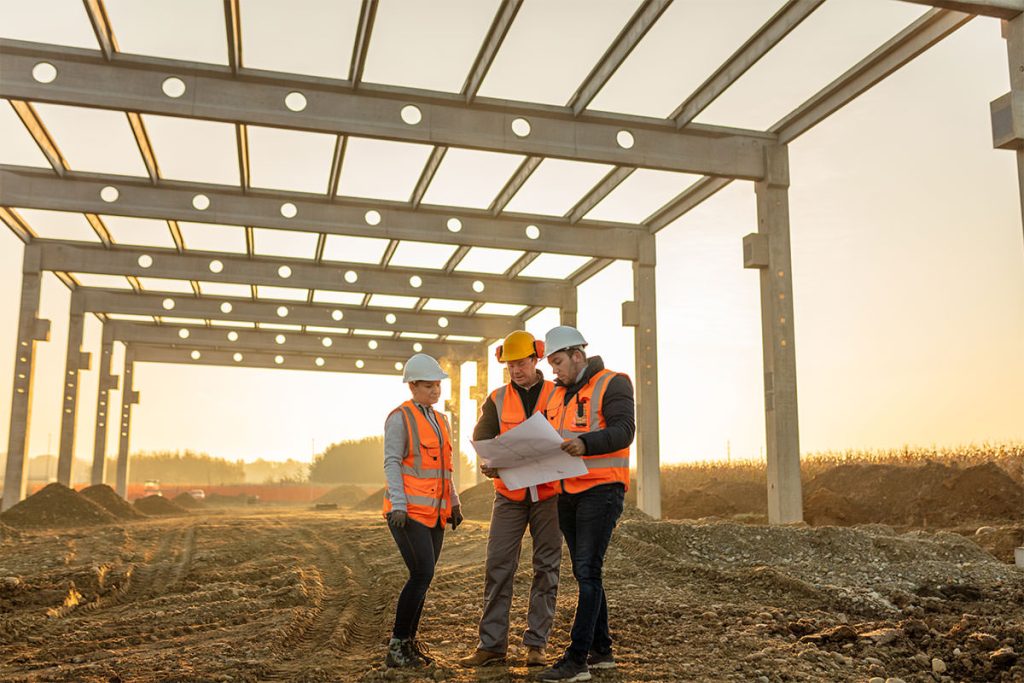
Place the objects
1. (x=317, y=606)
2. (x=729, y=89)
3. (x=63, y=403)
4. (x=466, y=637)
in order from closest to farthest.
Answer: (x=466, y=637)
(x=317, y=606)
(x=729, y=89)
(x=63, y=403)

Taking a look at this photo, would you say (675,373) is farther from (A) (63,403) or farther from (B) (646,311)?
(A) (63,403)

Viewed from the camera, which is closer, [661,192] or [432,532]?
[432,532]

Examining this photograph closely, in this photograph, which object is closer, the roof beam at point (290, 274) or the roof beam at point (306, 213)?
the roof beam at point (306, 213)

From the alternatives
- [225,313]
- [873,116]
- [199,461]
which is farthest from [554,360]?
[199,461]

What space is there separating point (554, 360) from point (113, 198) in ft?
44.6

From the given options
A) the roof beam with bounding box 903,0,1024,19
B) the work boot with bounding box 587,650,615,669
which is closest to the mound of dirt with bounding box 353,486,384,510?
the roof beam with bounding box 903,0,1024,19

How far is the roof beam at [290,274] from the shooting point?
20.8m

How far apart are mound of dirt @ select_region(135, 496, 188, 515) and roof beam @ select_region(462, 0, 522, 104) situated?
883 inches

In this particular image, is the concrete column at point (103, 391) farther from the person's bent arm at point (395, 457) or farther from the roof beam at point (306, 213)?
the person's bent arm at point (395, 457)

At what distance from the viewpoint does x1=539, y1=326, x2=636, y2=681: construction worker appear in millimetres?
5023

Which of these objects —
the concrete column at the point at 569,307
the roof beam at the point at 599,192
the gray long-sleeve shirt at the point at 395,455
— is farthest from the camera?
the concrete column at the point at 569,307

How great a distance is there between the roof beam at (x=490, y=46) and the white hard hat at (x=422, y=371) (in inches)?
239

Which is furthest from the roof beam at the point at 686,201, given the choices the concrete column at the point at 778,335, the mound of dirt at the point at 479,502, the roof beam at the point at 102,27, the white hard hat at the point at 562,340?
the white hard hat at the point at 562,340

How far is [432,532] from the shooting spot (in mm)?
5652
